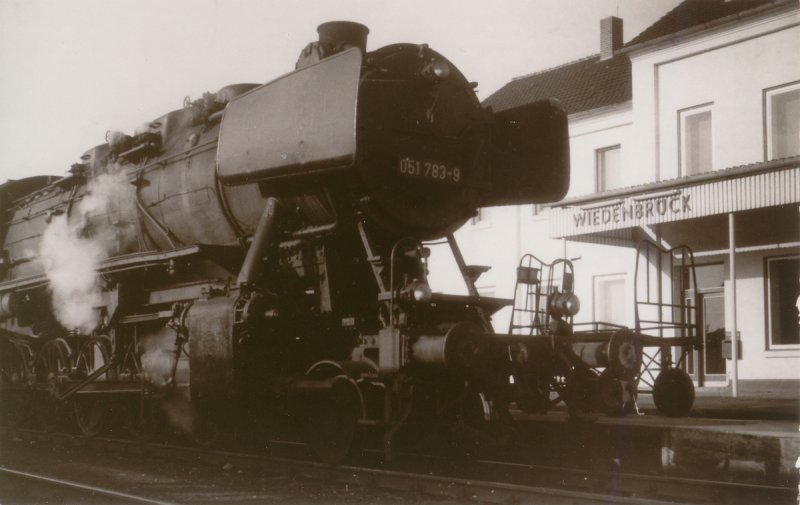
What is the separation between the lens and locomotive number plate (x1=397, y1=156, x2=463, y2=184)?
7.06 metres

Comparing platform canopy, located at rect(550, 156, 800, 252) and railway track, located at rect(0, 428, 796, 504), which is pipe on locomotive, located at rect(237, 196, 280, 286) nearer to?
railway track, located at rect(0, 428, 796, 504)

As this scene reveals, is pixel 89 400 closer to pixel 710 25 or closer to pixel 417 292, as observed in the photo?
pixel 417 292

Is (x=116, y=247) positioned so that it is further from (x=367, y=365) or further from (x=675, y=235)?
(x=675, y=235)

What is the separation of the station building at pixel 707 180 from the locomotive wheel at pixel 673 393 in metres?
2.46

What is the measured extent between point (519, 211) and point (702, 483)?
648 inches

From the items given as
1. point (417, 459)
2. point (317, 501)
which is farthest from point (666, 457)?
point (317, 501)

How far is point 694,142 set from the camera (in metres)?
18.0

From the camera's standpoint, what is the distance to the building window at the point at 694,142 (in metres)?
17.8

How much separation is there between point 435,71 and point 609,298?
13746mm

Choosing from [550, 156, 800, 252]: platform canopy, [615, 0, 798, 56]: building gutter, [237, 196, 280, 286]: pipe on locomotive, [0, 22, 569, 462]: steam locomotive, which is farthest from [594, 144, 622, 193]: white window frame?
[237, 196, 280, 286]: pipe on locomotive

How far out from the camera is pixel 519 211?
22.4m

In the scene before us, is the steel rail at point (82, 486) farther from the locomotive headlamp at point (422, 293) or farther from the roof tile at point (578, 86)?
the roof tile at point (578, 86)

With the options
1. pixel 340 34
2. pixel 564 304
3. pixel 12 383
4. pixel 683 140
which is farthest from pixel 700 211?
pixel 12 383

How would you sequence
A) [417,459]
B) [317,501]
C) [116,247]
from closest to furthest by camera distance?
[317,501] < [417,459] < [116,247]
